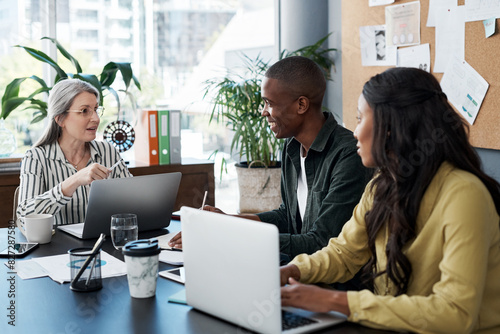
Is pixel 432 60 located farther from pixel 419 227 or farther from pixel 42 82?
pixel 42 82

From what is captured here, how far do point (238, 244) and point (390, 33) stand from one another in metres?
2.50

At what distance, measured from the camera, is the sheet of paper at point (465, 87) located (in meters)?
2.70

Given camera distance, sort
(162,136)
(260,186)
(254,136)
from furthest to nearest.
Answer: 1. (260,186)
2. (254,136)
3. (162,136)

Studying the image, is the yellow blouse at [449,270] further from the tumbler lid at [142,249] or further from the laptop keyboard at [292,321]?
the tumbler lid at [142,249]

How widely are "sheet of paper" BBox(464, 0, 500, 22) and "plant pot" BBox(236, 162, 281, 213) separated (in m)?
1.63

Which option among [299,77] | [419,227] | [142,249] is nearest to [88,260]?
[142,249]

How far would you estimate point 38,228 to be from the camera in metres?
1.85

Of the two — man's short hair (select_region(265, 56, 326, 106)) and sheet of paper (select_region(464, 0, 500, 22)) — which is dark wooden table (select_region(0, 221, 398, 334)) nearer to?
man's short hair (select_region(265, 56, 326, 106))

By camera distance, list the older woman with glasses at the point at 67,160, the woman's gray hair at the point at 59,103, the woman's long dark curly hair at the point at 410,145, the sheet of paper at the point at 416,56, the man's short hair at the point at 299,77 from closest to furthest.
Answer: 1. the woman's long dark curly hair at the point at 410,145
2. the man's short hair at the point at 299,77
3. the older woman with glasses at the point at 67,160
4. the woman's gray hair at the point at 59,103
5. the sheet of paper at the point at 416,56

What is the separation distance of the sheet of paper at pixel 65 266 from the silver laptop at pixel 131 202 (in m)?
0.18

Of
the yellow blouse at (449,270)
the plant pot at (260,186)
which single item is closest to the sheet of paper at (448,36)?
the plant pot at (260,186)

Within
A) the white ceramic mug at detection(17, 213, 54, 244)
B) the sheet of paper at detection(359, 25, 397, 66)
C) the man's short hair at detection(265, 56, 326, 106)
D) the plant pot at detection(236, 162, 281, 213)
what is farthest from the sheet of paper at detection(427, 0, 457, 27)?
the white ceramic mug at detection(17, 213, 54, 244)

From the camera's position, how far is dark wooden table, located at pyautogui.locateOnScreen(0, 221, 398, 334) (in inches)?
45.5

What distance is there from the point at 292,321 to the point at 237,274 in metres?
0.15
